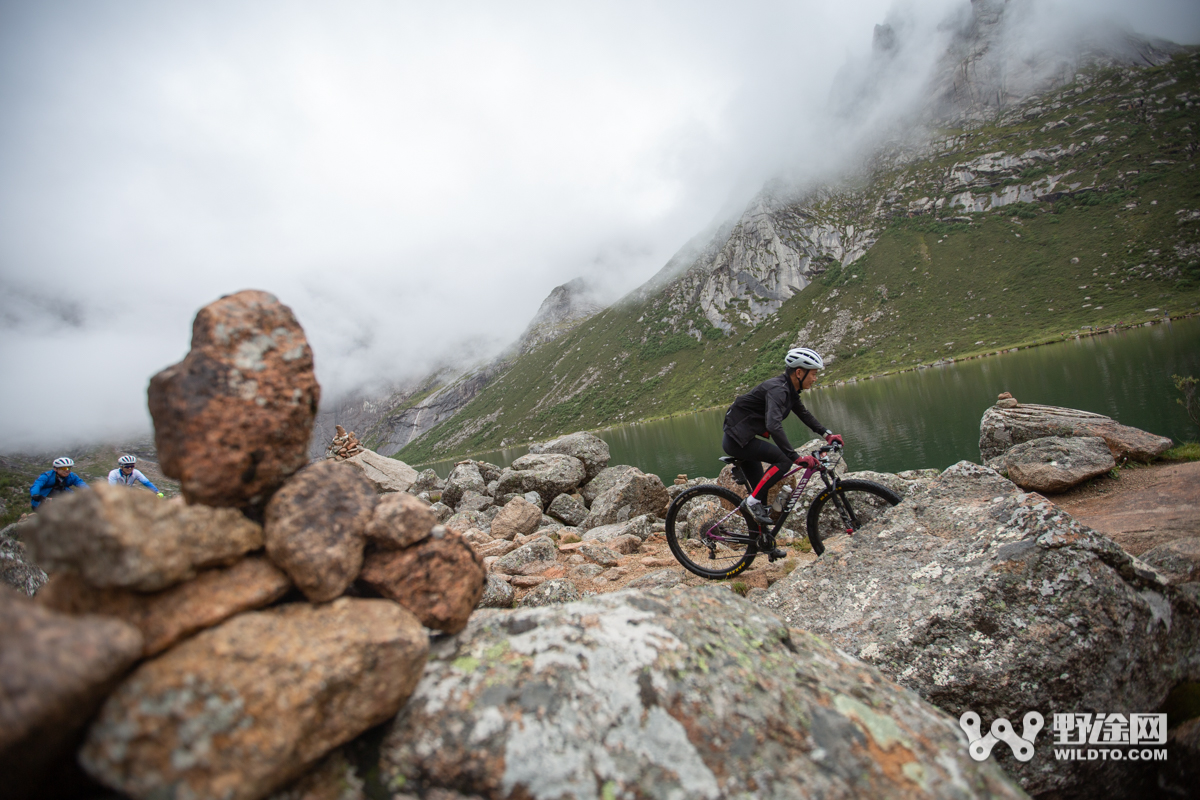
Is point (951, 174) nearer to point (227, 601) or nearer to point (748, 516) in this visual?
point (748, 516)

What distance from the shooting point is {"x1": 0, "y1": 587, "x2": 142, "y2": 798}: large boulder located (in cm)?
167

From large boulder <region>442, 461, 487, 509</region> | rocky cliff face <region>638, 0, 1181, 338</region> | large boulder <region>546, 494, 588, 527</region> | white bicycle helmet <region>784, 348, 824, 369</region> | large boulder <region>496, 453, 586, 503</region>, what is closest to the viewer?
white bicycle helmet <region>784, 348, 824, 369</region>

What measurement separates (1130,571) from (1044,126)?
640ft

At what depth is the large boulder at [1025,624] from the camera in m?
4.23

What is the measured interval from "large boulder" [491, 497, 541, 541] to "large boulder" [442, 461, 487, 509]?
1188 centimetres

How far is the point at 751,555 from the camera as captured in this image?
8.83 m

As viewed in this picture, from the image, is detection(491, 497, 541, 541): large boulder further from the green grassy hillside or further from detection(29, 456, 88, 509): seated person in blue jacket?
the green grassy hillside

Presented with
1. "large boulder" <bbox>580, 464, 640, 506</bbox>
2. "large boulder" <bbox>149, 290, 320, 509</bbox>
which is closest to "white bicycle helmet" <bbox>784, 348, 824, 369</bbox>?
"large boulder" <bbox>149, 290, 320, 509</bbox>

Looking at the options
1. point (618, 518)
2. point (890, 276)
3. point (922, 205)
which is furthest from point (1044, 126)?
point (618, 518)

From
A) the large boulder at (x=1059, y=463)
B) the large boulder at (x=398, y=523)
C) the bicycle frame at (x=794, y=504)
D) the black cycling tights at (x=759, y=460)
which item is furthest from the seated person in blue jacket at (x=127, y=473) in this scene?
the large boulder at (x=1059, y=463)

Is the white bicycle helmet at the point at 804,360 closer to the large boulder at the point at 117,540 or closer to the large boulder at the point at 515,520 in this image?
the large boulder at the point at 117,540

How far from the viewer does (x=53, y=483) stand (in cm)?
1095

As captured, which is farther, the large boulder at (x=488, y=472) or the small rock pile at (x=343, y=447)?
the large boulder at (x=488, y=472)

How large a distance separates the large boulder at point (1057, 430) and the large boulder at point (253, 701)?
18895 millimetres
